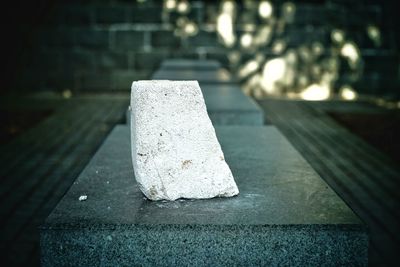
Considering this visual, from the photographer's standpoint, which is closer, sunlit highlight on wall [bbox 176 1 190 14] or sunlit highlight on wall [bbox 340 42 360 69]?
sunlit highlight on wall [bbox 176 1 190 14]

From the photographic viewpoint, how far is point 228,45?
259 inches

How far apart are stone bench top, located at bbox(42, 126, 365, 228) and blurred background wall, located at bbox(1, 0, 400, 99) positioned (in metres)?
4.63

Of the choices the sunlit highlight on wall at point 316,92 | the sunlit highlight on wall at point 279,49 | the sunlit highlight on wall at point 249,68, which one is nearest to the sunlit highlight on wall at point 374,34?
the sunlit highlight on wall at point 279,49

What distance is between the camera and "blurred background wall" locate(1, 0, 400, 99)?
6395mm

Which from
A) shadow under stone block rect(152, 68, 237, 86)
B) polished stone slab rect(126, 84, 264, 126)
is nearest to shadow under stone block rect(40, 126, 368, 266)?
polished stone slab rect(126, 84, 264, 126)

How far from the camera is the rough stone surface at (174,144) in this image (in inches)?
59.4

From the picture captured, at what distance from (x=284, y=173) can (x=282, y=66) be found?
16.1 ft

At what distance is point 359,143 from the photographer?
12.8 feet

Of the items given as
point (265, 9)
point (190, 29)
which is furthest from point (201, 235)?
point (265, 9)

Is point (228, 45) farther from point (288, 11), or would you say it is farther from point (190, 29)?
point (288, 11)

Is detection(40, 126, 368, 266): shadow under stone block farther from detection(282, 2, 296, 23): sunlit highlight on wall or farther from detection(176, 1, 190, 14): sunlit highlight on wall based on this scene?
detection(282, 2, 296, 23): sunlit highlight on wall

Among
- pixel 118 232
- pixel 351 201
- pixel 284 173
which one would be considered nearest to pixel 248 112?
pixel 351 201

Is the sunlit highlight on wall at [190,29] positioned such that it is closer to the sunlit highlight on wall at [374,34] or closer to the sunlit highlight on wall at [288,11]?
the sunlit highlight on wall at [288,11]

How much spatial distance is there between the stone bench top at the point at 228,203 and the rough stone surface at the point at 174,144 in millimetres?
50
